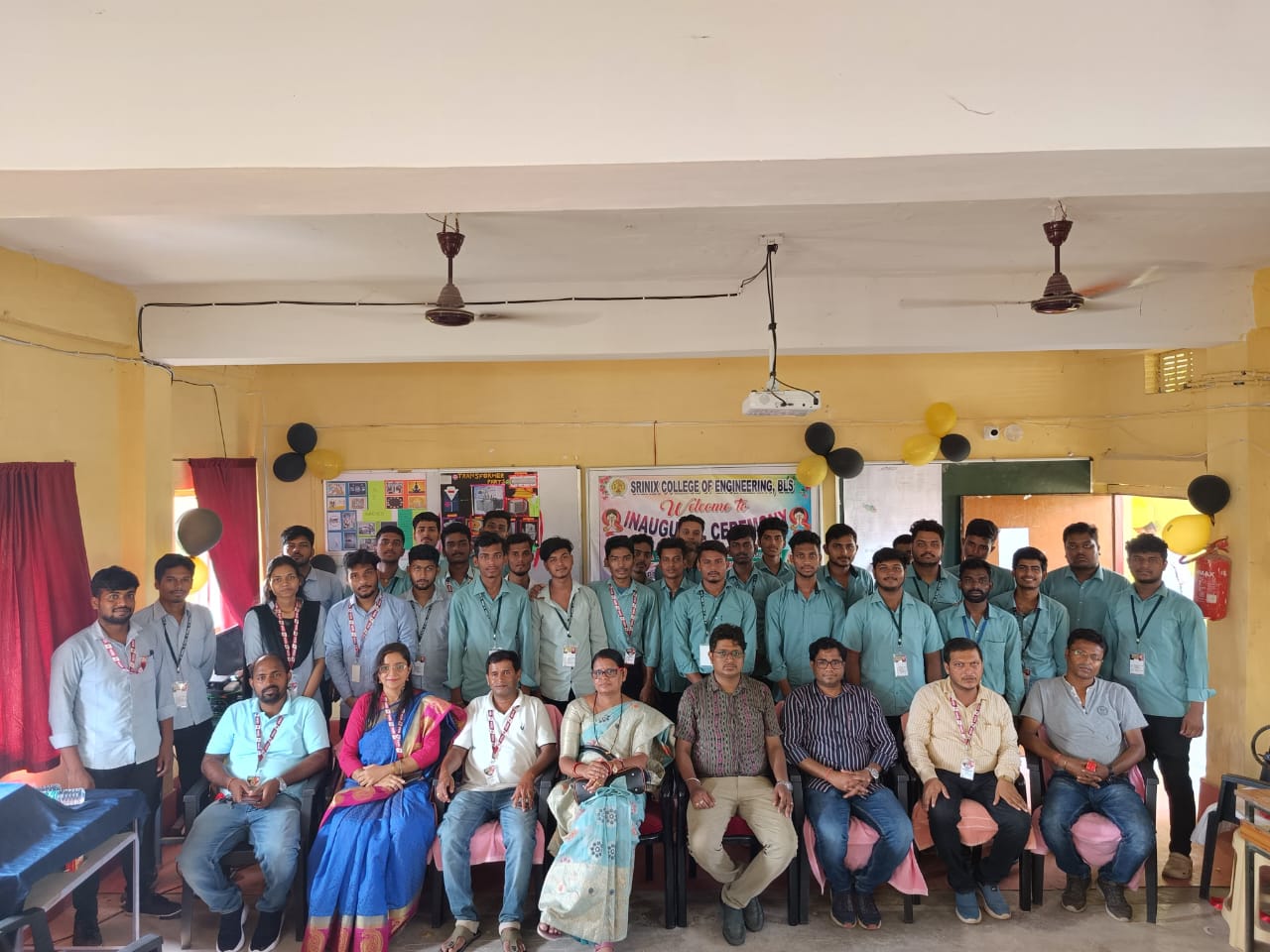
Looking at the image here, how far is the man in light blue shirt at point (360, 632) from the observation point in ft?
13.8

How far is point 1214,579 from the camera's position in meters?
4.61

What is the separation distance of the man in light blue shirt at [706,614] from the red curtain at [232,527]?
3454 millimetres

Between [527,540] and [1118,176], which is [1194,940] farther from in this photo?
[527,540]

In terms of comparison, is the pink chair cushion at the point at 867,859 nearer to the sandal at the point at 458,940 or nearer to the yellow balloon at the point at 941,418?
the sandal at the point at 458,940

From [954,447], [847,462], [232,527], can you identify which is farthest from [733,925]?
[232,527]

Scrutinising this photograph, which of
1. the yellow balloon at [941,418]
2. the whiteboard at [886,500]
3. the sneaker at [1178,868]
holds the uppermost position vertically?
the yellow balloon at [941,418]

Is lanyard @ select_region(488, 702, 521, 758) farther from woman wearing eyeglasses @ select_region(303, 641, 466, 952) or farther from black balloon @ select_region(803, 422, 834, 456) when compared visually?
black balloon @ select_region(803, 422, 834, 456)

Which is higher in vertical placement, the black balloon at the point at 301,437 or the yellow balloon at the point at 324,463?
the black balloon at the point at 301,437

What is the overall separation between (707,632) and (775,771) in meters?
0.88

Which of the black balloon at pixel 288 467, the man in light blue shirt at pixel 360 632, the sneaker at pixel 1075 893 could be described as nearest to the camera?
the sneaker at pixel 1075 893

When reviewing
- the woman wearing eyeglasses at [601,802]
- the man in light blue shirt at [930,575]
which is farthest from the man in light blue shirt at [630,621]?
the man in light blue shirt at [930,575]

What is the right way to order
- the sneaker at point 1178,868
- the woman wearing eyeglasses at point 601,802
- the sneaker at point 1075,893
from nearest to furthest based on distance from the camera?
the woman wearing eyeglasses at point 601,802 < the sneaker at point 1075,893 < the sneaker at point 1178,868

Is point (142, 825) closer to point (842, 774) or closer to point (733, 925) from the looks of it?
point (733, 925)

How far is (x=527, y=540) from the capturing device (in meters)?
4.86
